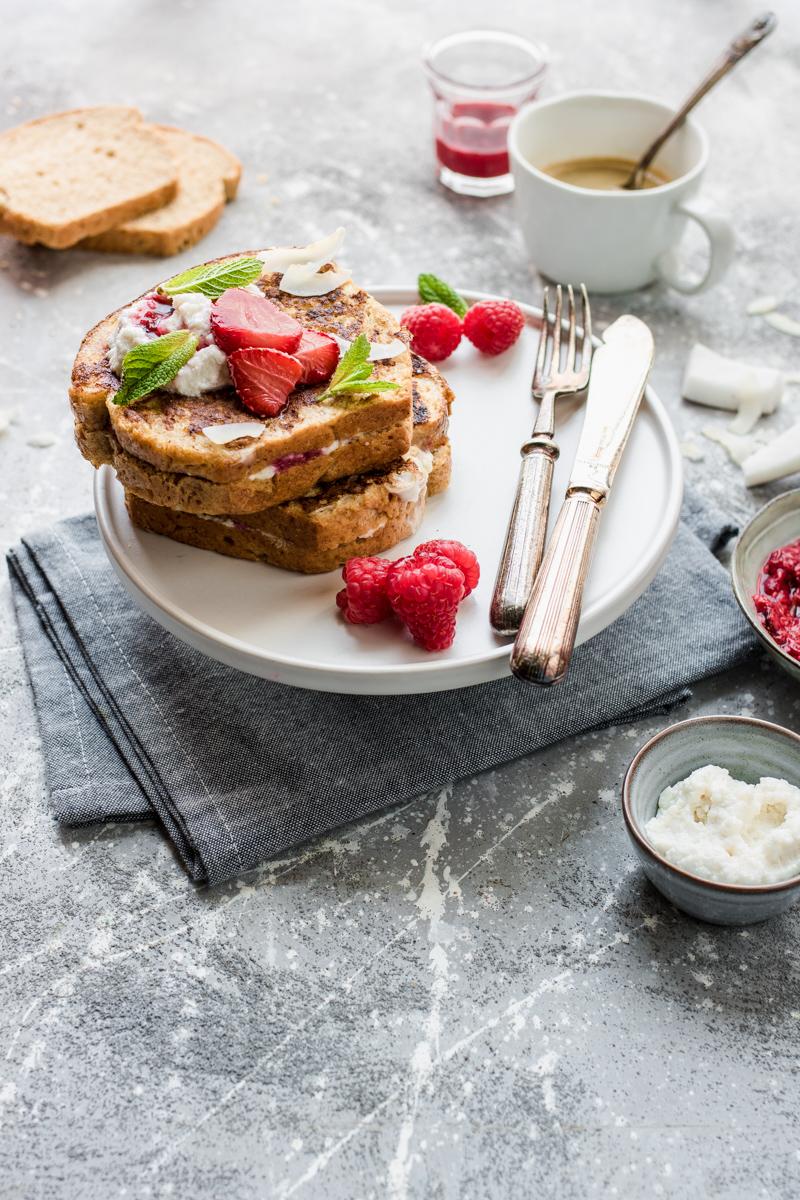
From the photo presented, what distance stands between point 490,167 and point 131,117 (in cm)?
96

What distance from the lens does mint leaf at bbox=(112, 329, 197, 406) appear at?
5.69ft

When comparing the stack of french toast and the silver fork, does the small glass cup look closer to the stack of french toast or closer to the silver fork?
the silver fork

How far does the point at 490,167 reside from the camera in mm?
3072

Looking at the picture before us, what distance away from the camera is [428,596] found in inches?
63.5

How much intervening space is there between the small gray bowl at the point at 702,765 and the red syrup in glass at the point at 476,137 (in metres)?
1.95

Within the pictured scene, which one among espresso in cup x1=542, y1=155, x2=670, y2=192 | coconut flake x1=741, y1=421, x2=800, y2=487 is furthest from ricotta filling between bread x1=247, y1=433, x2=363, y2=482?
espresso in cup x1=542, y1=155, x2=670, y2=192

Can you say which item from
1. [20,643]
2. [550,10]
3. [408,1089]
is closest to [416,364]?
[20,643]

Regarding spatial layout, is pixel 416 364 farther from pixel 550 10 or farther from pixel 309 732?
pixel 550 10

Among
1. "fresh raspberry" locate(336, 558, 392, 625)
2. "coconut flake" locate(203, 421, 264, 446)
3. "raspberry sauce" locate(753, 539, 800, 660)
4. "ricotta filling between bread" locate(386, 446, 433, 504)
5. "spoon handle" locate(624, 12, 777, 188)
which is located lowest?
"raspberry sauce" locate(753, 539, 800, 660)

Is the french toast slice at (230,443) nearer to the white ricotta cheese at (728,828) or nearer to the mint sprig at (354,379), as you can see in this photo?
the mint sprig at (354,379)

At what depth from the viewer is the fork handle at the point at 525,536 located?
1688mm

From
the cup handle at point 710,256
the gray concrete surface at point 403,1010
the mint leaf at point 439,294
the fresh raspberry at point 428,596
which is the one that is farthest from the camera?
the cup handle at point 710,256

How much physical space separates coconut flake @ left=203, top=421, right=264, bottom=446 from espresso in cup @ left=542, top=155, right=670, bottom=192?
4.73 feet

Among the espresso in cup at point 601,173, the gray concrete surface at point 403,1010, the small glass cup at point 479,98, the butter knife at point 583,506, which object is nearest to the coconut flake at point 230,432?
the butter knife at point 583,506
